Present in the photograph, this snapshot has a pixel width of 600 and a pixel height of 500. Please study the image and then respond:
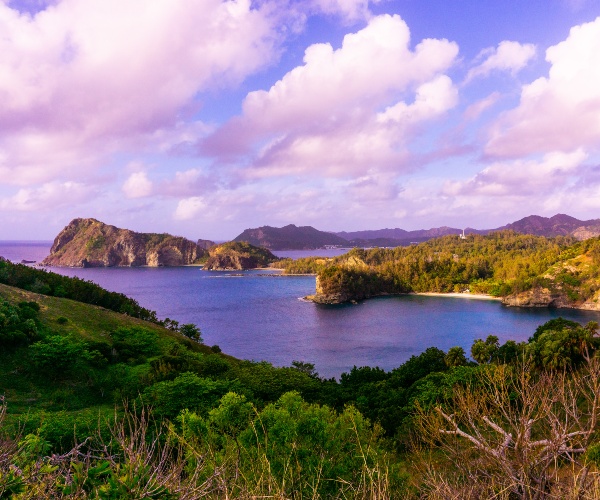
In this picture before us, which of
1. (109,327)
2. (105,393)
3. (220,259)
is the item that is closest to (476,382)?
(105,393)

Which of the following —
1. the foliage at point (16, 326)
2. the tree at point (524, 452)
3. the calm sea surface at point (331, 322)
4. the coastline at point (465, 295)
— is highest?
the tree at point (524, 452)

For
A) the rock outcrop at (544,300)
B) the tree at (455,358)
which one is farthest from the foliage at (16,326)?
the rock outcrop at (544,300)

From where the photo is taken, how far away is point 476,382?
20.6 m

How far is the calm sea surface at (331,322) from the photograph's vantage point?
51125mm

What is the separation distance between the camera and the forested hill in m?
86.7

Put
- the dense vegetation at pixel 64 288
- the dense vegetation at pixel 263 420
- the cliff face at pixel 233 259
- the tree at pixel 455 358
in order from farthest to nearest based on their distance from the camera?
the cliff face at pixel 233 259
the dense vegetation at pixel 64 288
the tree at pixel 455 358
the dense vegetation at pixel 263 420

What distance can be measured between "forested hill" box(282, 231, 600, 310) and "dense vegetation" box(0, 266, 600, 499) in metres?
56.7

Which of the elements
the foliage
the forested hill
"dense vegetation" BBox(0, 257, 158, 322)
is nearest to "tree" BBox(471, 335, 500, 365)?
the foliage

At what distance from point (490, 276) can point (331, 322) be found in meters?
63.4

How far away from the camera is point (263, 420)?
12.0m

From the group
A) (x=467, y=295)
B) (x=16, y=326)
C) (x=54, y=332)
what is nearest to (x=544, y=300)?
(x=467, y=295)

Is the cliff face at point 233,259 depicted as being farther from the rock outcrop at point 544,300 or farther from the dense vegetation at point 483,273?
the rock outcrop at point 544,300

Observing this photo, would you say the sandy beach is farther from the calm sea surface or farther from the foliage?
the foliage

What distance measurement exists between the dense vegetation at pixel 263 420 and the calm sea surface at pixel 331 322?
17995 mm
